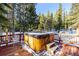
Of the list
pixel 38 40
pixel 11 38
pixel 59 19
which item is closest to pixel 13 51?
pixel 11 38

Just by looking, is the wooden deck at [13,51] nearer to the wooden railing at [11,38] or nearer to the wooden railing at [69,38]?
the wooden railing at [11,38]

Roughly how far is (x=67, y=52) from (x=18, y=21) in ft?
1.73

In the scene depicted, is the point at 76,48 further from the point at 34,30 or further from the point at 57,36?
the point at 34,30

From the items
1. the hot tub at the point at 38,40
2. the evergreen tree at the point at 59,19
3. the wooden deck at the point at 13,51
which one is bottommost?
the wooden deck at the point at 13,51

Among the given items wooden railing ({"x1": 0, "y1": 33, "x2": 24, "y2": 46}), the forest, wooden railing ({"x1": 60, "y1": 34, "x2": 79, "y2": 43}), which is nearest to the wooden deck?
wooden railing ({"x1": 0, "y1": 33, "x2": 24, "y2": 46})

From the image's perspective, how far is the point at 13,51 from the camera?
149cm

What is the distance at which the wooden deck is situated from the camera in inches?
58.2

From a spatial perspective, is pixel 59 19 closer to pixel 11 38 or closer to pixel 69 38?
pixel 69 38

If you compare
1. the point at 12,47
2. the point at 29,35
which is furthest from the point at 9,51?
the point at 29,35

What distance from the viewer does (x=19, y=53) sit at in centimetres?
149

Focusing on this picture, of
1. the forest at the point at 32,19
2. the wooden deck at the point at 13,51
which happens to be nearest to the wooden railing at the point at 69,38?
the forest at the point at 32,19

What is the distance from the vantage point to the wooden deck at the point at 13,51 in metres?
1.48

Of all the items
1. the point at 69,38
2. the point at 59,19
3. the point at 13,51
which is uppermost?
the point at 59,19

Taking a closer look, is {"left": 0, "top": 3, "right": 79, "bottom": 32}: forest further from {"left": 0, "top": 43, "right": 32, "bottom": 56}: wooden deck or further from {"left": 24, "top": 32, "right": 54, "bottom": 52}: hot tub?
{"left": 0, "top": 43, "right": 32, "bottom": 56}: wooden deck
